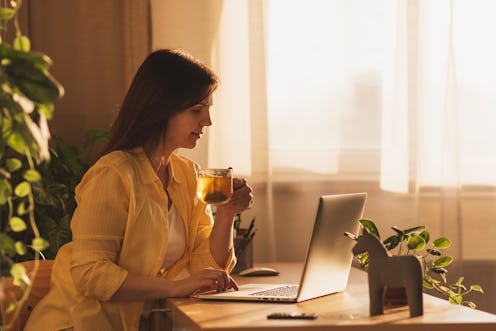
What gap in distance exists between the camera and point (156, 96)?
95.9 inches

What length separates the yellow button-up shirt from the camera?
87.6 inches

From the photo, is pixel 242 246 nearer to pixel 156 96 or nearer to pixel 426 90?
pixel 156 96

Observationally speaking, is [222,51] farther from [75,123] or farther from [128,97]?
[128,97]

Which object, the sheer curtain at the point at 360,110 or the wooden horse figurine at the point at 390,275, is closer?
the wooden horse figurine at the point at 390,275

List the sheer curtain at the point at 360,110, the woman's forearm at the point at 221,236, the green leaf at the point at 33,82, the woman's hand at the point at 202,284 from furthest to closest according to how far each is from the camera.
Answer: the sheer curtain at the point at 360,110, the woman's forearm at the point at 221,236, the woman's hand at the point at 202,284, the green leaf at the point at 33,82

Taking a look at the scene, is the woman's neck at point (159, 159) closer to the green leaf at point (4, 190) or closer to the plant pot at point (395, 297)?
the plant pot at point (395, 297)

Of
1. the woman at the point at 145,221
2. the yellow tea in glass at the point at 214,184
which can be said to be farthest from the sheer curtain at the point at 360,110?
the yellow tea in glass at the point at 214,184

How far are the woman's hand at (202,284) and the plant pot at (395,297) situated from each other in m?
0.42

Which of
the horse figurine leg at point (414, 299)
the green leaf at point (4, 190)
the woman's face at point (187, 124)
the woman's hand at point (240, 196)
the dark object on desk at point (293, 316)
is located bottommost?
the dark object on desk at point (293, 316)

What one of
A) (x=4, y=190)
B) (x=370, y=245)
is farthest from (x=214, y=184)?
(x=4, y=190)

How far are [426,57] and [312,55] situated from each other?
0.48 meters

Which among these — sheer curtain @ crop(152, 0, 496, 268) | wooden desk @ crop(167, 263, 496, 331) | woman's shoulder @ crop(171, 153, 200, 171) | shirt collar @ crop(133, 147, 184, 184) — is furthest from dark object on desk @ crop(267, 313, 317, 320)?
sheer curtain @ crop(152, 0, 496, 268)

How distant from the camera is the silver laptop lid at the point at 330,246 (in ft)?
6.56

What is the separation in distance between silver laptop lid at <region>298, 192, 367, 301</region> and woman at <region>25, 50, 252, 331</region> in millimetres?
258
